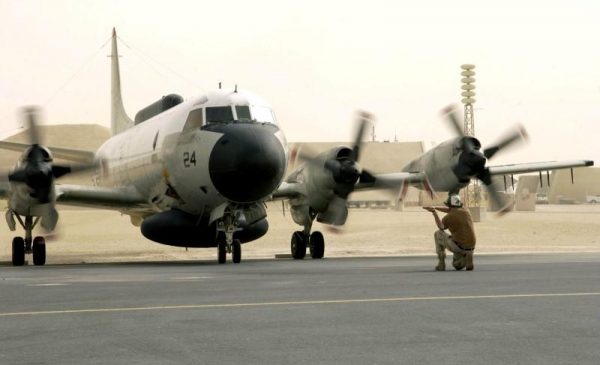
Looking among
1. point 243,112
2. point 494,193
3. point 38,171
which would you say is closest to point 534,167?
point 494,193

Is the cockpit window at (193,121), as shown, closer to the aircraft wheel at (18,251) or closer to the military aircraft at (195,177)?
the military aircraft at (195,177)

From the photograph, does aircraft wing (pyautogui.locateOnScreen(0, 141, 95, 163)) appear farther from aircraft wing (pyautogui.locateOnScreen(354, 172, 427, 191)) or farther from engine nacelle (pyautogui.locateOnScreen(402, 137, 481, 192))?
engine nacelle (pyautogui.locateOnScreen(402, 137, 481, 192))

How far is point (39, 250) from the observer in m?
30.1

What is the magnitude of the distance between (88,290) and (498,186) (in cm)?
1900

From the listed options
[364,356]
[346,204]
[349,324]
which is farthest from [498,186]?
[364,356]

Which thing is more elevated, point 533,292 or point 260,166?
point 260,166

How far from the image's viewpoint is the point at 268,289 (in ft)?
52.4

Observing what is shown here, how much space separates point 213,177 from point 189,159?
143cm

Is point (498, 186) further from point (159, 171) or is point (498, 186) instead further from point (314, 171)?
point (159, 171)

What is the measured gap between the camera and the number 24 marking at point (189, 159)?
2655 centimetres

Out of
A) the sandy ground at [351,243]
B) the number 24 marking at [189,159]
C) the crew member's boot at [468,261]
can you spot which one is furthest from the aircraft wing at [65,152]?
the crew member's boot at [468,261]

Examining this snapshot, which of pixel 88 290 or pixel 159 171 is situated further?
pixel 159 171

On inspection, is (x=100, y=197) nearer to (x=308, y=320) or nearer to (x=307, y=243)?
(x=307, y=243)

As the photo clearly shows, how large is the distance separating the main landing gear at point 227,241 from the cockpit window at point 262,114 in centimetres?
280
